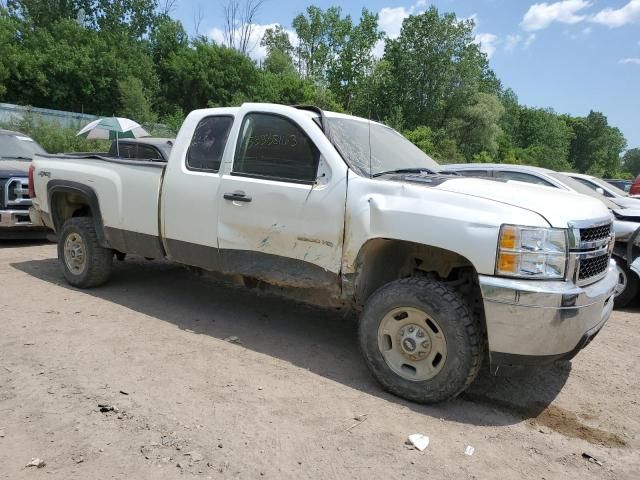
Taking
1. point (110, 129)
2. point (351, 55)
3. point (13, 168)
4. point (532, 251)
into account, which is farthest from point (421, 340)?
point (351, 55)

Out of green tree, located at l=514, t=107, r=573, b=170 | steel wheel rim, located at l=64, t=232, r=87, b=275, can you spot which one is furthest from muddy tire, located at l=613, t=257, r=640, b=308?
green tree, located at l=514, t=107, r=573, b=170

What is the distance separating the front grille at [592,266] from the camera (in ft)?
11.2

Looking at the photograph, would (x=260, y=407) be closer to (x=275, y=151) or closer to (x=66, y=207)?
(x=275, y=151)

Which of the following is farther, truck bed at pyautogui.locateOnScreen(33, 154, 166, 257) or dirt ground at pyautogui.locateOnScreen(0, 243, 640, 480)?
truck bed at pyautogui.locateOnScreen(33, 154, 166, 257)

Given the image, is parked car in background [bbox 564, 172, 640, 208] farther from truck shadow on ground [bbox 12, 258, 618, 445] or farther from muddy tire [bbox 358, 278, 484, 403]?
muddy tire [bbox 358, 278, 484, 403]

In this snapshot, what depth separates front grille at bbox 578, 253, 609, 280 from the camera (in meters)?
3.41

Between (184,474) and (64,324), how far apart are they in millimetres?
2753

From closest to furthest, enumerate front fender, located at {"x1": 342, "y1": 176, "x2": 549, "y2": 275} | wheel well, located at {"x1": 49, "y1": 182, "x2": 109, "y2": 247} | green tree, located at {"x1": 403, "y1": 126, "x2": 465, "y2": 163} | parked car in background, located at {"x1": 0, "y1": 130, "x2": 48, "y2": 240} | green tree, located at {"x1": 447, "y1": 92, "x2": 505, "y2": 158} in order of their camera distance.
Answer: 1. front fender, located at {"x1": 342, "y1": 176, "x2": 549, "y2": 275}
2. wheel well, located at {"x1": 49, "y1": 182, "x2": 109, "y2": 247}
3. parked car in background, located at {"x1": 0, "y1": 130, "x2": 48, "y2": 240}
4. green tree, located at {"x1": 403, "y1": 126, "x2": 465, "y2": 163}
5. green tree, located at {"x1": 447, "y1": 92, "x2": 505, "y2": 158}

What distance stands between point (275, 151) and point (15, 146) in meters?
7.65

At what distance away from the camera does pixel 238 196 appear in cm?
441

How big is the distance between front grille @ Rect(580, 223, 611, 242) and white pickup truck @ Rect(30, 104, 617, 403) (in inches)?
0.6

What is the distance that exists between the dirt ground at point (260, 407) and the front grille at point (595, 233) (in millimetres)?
1221

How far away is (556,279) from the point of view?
3.26m

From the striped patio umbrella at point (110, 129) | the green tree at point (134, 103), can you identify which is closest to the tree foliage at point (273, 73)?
the green tree at point (134, 103)
